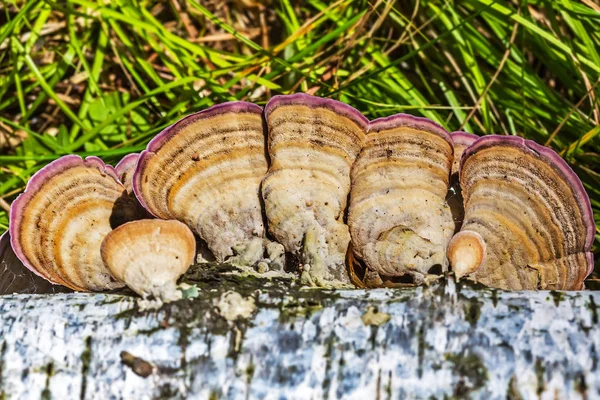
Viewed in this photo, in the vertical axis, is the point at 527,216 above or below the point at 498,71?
below

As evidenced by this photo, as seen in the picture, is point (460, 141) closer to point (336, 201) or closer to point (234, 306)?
point (336, 201)

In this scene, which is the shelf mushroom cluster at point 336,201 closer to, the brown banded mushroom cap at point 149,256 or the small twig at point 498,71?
the brown banded mushroom cap at point 149,256

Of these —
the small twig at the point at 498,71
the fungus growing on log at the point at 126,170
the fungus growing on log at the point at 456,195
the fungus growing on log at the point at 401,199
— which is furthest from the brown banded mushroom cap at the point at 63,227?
the small twig at the point at 498,71

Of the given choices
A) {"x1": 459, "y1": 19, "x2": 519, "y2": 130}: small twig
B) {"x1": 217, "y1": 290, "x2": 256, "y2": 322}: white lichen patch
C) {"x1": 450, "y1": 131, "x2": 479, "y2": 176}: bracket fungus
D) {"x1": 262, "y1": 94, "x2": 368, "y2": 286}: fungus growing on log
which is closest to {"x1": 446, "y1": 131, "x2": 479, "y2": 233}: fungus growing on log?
{"x1": 450, "y1": 131, "x2": 479, "y2": 176}: bracket fungus

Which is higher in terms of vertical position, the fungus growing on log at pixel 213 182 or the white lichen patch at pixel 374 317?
the fungus growing on log at pixel 213 182

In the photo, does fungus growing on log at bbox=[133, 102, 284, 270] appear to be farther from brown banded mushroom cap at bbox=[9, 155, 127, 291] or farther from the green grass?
the green grass

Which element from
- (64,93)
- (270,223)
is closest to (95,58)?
(64,93)

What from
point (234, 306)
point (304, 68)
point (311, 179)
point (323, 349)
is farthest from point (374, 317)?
point (304, 68)
